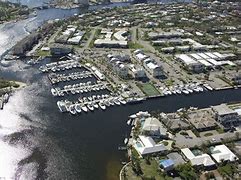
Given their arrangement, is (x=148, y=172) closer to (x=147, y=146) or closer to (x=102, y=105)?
(x=147, y=146)

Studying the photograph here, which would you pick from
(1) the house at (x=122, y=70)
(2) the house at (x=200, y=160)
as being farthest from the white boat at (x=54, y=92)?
(2) the house at (x=200, y=160)

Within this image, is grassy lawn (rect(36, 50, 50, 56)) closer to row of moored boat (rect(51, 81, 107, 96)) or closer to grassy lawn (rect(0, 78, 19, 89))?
grassy lawn (rect(0, 78, 19, 89))

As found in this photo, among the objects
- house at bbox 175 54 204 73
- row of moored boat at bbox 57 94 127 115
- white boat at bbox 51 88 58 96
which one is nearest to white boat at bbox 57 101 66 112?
row of moored boat at bbox 57 94 127 115

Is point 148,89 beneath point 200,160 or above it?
beneath

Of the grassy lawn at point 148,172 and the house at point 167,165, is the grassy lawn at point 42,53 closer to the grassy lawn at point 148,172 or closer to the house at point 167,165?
the grassy lawn at point 148,172

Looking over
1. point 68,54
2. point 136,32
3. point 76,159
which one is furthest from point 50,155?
point 136,32

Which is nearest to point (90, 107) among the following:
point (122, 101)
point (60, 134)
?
point (122, 101)

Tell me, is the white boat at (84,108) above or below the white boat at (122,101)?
above
